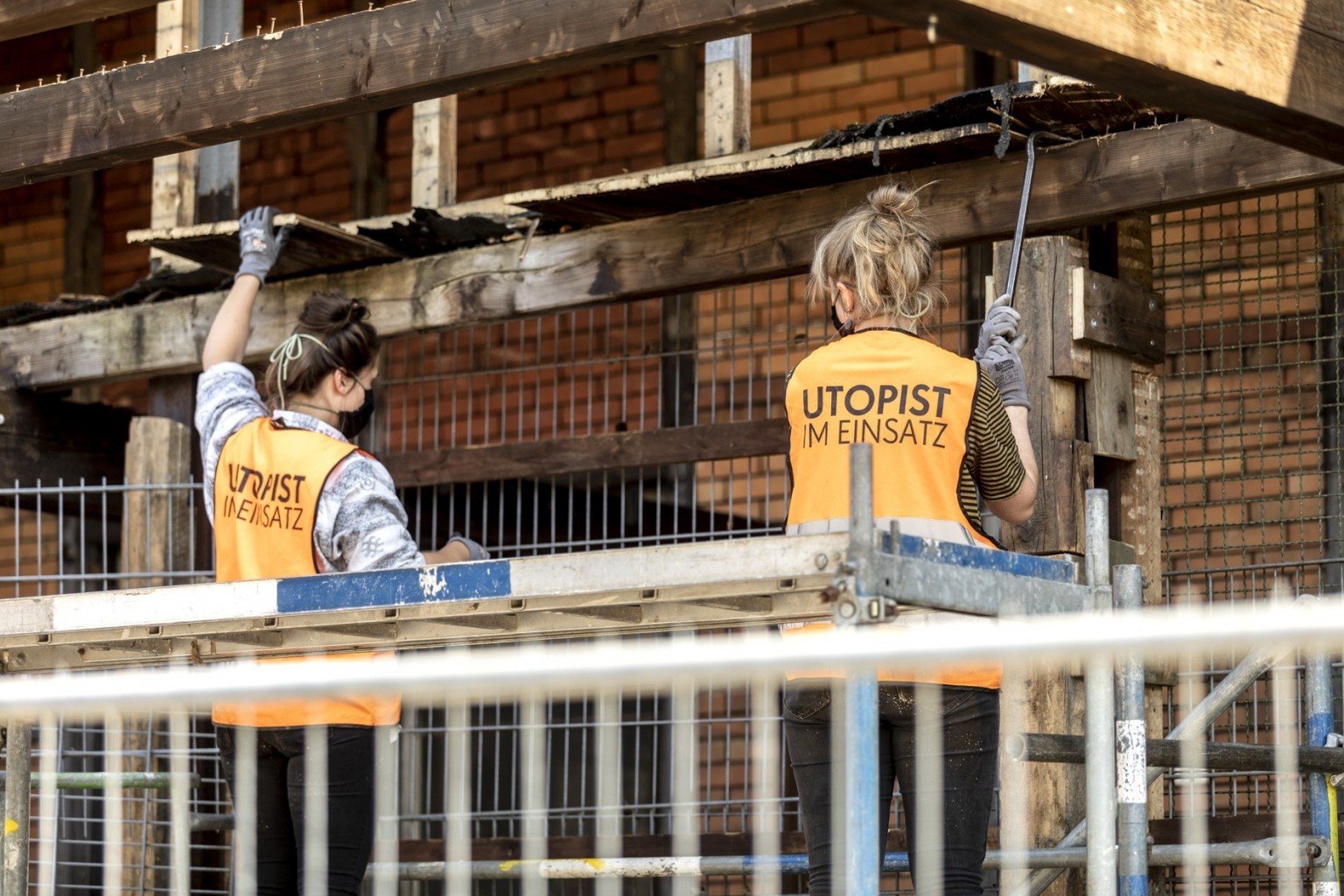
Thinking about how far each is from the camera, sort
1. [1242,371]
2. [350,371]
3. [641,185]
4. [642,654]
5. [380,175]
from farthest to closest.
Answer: [380,175] < [1242,371] < [641,185] < [350,371] < [642,654]

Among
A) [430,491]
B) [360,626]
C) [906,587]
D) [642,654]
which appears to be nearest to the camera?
[642,654]

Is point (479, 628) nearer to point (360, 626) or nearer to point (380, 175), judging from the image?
point (360, 626)

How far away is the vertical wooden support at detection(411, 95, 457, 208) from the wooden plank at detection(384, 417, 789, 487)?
2.87 ft

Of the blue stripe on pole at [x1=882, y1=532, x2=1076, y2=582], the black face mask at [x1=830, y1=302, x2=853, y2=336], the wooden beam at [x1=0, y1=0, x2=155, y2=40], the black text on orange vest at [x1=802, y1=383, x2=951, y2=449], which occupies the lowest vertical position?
the blue stripe on pole at [x1=882, y1=532, x2=1076, y2=582]

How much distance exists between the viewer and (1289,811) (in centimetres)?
482

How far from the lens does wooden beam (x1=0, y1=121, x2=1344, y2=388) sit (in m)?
4.95

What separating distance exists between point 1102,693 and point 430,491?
4.03 meters

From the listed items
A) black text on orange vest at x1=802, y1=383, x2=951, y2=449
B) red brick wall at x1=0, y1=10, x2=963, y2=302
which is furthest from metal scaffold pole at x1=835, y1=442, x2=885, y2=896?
red brick wall at x1=0, y1=10, x2=963, y2=302

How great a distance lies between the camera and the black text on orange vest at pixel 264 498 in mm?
4316

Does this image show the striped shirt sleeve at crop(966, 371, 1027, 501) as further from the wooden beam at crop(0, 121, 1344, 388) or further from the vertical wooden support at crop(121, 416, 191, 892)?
the vertical wooden support at crop(121, 416, 191, 892)

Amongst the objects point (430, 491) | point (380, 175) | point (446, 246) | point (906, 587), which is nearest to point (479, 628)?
point (906, 587)

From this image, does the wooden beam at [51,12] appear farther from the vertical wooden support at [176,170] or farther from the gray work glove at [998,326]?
the gray work glove at [998,326]

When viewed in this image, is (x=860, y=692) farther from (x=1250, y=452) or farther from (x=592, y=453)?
(x=1250, y=452)

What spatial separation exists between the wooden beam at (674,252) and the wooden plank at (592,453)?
640 millimetres
